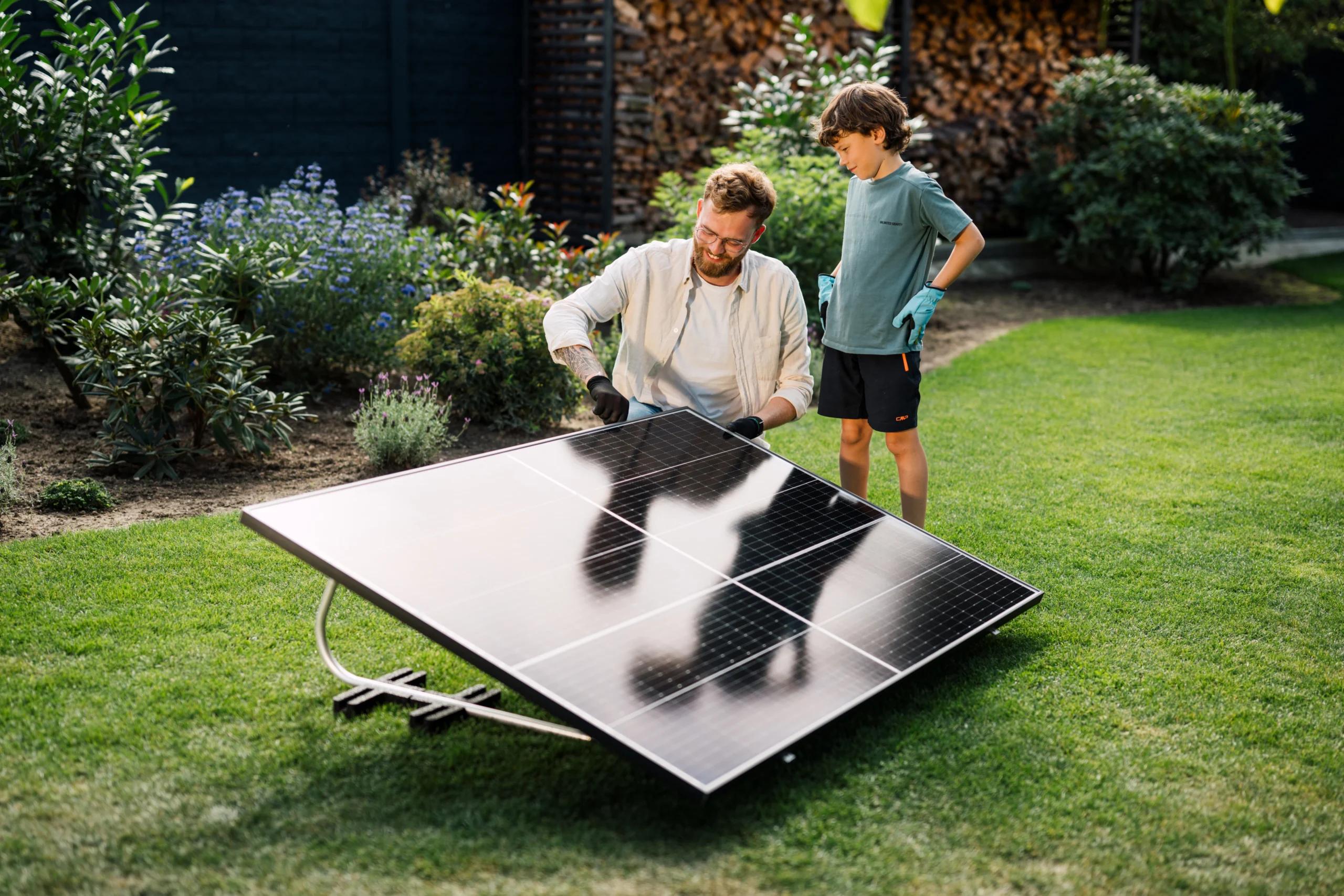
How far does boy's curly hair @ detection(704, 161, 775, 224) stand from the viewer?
3.74 metres

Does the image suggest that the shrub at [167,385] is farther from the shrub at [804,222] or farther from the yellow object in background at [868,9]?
the yellow object in background at [868,9]

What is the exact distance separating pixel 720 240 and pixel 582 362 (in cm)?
60

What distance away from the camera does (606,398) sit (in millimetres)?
3697

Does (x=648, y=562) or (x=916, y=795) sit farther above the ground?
(x=648, y=562)

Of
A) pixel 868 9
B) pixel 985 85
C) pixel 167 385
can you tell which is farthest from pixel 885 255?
pixel 985 85

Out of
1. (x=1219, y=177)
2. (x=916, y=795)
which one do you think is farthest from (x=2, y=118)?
(x=1219, y=177)

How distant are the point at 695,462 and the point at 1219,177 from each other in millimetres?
9161

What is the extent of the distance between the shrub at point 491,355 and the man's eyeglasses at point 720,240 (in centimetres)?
239

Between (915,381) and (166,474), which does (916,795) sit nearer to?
(915,381)

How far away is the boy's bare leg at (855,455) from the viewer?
461 cm

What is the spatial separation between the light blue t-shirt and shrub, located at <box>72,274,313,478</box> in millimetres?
2638

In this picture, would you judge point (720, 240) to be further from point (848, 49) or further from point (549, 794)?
point (848, 49)

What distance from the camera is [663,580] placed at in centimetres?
309

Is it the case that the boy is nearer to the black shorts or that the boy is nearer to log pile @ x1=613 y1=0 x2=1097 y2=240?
the black shorts
